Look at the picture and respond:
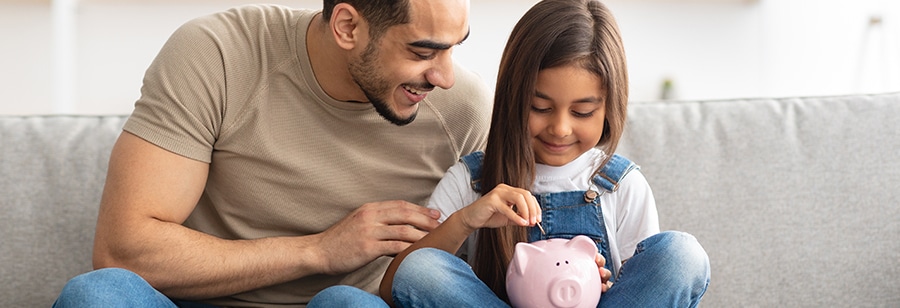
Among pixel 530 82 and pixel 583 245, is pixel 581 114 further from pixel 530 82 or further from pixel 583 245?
pixel 583 245

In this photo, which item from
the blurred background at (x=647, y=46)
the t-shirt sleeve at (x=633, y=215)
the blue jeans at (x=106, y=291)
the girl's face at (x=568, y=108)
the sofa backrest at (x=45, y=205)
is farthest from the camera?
the blurred background at (x=647, y=46)

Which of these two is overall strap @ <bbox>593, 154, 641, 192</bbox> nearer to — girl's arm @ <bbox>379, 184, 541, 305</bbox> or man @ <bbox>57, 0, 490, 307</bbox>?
girl's arm @ <bbox>379, 184, 541, 305</bbox>

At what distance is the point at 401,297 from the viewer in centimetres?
145

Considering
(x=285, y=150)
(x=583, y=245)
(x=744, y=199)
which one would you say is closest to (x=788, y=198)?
(x=744, y=199)

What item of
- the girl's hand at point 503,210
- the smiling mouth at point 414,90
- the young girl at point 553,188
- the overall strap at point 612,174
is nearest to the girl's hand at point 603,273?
the young girl at point 553,188

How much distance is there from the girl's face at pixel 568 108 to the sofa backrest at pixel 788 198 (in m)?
0.41

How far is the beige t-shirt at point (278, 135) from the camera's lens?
168cm

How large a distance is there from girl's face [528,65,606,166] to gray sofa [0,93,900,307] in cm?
41

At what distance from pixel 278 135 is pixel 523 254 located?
0.55 meters

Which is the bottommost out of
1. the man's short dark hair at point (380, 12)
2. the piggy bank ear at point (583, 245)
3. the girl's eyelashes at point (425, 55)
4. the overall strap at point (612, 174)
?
the piggy bank ear at point (583, 245)

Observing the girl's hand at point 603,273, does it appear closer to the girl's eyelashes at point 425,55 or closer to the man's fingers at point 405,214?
the man's fingers at point 405,214

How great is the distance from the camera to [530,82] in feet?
5.12

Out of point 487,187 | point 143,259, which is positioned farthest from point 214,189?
point 487,187

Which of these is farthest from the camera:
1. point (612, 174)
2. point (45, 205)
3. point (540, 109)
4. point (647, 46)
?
point (647, 46)
